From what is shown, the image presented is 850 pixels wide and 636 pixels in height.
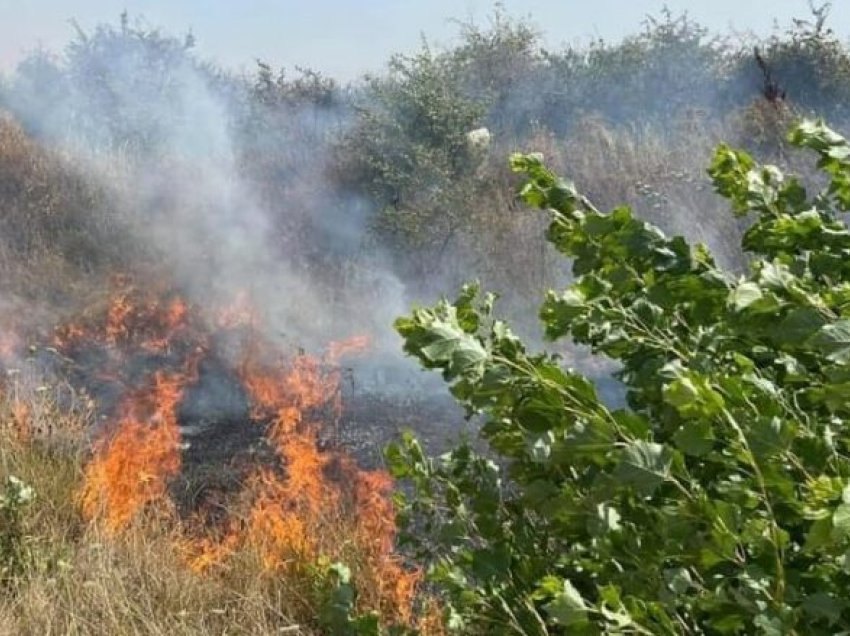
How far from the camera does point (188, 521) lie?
364 centimetres

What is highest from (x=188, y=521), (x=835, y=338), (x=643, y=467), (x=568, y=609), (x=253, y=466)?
(x=253, y=466)

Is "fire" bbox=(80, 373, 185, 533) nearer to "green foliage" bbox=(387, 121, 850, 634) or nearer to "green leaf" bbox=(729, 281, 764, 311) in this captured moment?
"green foliage" bbox=(387, 121, 850, 634)

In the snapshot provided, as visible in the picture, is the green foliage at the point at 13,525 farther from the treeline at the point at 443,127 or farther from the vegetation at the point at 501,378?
the treeline at the point at 443,127

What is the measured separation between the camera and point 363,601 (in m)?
2.77

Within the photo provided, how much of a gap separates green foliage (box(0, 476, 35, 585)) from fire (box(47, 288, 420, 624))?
0.75ft

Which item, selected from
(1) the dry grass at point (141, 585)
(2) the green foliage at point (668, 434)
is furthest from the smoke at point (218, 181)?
(2) the green foliage at point (668, 434)

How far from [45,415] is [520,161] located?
10.2 ft

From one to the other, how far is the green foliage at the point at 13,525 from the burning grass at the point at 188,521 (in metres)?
0.03

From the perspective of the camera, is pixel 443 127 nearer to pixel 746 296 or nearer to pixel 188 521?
pixel 188 521

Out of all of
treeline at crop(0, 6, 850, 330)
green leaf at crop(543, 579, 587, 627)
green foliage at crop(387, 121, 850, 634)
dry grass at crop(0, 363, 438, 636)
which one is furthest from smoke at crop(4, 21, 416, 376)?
green leaf at crop(543, 579, 587, 627)

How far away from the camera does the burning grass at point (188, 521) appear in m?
2.64

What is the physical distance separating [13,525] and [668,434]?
2.44 m

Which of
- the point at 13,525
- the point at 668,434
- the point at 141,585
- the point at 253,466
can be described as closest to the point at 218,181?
the point at 253,466

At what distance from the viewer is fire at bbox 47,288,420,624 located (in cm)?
298
